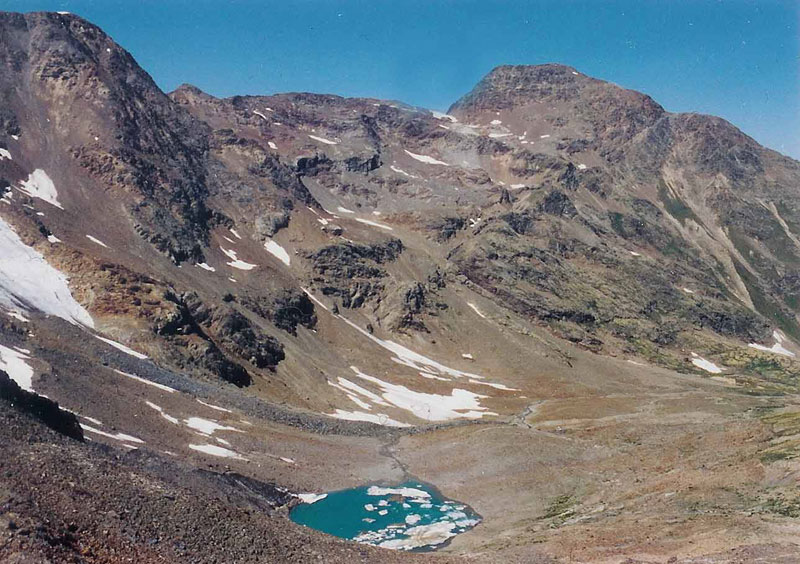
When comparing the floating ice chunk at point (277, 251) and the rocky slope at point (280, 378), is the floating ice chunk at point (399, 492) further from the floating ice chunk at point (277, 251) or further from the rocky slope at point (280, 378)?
the floating ice chunk at point (277, 251)

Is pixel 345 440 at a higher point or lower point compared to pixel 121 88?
lower

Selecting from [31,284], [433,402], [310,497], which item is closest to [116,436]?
[310,497]

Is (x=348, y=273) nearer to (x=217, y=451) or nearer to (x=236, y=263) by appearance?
(x=236, y=263)

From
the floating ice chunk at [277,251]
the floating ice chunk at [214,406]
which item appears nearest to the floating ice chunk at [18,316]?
the floating ice chunk at [214,406]

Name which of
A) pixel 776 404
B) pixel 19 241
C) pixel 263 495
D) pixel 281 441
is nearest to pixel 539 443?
pixel 281 441

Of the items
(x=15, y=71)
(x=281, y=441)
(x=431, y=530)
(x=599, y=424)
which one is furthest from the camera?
(x=15, y=71)

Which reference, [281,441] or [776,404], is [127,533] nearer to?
[281,441]
